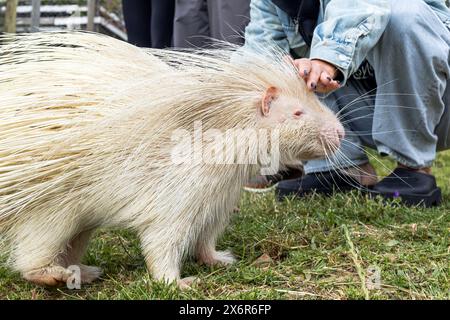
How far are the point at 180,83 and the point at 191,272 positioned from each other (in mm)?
615

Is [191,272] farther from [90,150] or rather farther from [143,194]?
[90,150]

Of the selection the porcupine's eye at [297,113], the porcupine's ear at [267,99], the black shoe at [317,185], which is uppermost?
the porcupine's ear at [267,99]

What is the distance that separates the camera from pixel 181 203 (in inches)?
Result: 79.7

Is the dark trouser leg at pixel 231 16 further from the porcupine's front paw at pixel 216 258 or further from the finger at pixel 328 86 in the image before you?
the porcupine's front paw at pixel 216 258

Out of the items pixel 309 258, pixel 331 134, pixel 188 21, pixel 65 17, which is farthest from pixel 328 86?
pixel 65 17

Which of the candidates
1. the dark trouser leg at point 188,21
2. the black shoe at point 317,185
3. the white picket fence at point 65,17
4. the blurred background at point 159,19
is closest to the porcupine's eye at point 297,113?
the blurred background at point 159,19

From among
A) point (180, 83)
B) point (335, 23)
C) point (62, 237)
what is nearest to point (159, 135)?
point (180, 83)

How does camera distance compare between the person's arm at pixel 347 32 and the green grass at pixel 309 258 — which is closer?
the green grass at pixel 309 258

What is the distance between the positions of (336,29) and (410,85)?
0.64 m

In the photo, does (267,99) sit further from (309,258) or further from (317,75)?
(309,258)

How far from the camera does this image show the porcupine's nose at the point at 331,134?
2.21m

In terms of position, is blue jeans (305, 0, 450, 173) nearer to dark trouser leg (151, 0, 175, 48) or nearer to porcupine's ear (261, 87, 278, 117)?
porcupine's ear (261, 87, 278, 117)

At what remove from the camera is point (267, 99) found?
2.13 m

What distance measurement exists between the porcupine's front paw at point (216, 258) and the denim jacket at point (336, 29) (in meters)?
0.70
